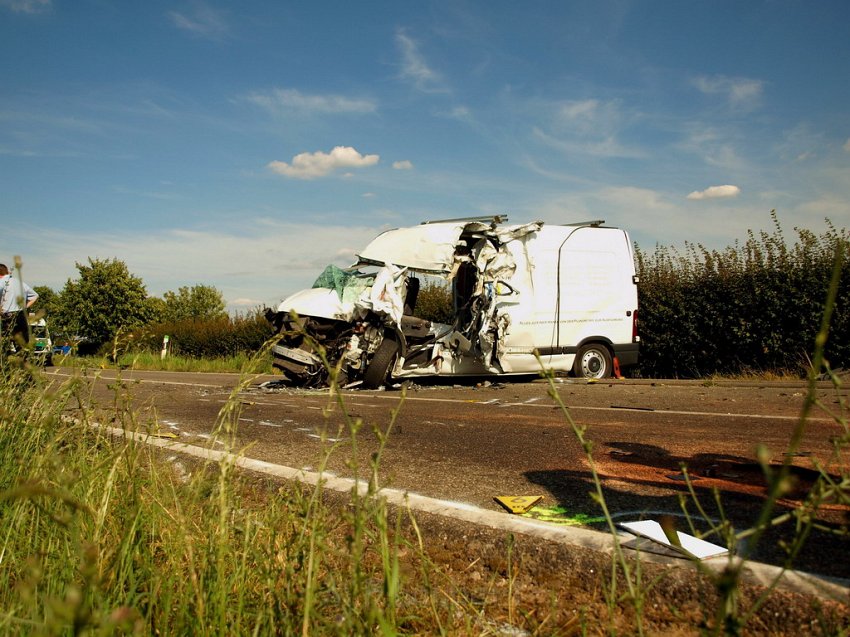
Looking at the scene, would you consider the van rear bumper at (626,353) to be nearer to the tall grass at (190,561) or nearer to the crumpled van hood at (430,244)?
the crumpled van hood at (430,244)

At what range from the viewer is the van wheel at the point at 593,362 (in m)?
12.1

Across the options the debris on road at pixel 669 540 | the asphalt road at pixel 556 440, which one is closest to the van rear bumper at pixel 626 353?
the asphalt road at pixel 556 440

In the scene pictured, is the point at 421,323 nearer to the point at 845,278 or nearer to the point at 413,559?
the point at 845,278

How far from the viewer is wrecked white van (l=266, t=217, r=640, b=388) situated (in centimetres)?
1060

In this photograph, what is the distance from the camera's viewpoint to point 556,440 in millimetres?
5238

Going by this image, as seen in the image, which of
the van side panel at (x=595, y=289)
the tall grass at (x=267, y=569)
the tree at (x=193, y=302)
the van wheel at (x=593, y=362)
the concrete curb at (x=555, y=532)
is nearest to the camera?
the tall grass at (x=267, y=569)

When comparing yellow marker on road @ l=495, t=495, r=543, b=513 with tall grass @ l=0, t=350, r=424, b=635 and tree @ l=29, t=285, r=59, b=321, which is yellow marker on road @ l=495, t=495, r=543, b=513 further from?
tree @ l=29, t=285, r=59, b=321

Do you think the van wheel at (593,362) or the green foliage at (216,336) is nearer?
the van wheel at (593,362)

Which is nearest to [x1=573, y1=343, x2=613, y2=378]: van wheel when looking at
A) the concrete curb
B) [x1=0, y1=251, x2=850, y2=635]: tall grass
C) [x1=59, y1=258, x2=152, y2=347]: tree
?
the concrete curb

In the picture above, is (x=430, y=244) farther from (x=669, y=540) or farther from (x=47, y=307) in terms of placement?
(x=669, y=540)

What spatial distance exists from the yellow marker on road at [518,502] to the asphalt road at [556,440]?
66mm

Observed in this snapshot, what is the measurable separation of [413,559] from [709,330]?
41.7 ft

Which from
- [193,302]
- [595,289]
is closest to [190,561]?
[595,289]

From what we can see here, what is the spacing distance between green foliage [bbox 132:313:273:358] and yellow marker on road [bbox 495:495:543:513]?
18.4 m
